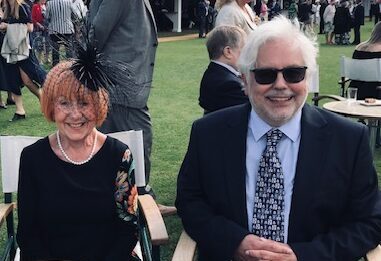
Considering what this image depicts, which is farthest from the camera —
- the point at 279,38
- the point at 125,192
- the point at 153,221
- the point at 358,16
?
the point at 358,16

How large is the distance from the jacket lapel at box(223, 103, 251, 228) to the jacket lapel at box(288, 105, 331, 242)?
0.21m

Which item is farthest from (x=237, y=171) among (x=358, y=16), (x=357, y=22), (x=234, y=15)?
(x=358, y=16)

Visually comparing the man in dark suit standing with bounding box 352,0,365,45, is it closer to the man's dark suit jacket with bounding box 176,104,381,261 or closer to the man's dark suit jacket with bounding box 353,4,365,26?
the man's dark suit jacket with bounding box 353,4,365,26

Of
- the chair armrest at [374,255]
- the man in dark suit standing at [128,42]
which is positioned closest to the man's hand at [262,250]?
the chair armrest at [374,255]

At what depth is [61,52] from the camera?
253 centimetres

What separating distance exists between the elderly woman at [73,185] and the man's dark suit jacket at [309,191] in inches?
13.4

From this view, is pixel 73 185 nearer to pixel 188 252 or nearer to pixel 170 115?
pixel 188 252

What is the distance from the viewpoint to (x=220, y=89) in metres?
3.57

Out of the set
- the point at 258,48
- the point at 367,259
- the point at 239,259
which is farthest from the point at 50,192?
the point at 367,259

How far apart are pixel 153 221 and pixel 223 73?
55.4 inches

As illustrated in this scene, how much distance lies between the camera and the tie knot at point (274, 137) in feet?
7.41

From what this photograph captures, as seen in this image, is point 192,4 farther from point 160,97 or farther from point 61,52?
point 61,52

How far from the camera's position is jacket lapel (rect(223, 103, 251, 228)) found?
2.28 meters

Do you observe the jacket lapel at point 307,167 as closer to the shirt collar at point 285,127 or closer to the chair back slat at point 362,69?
the shirt collar at point 285,127
